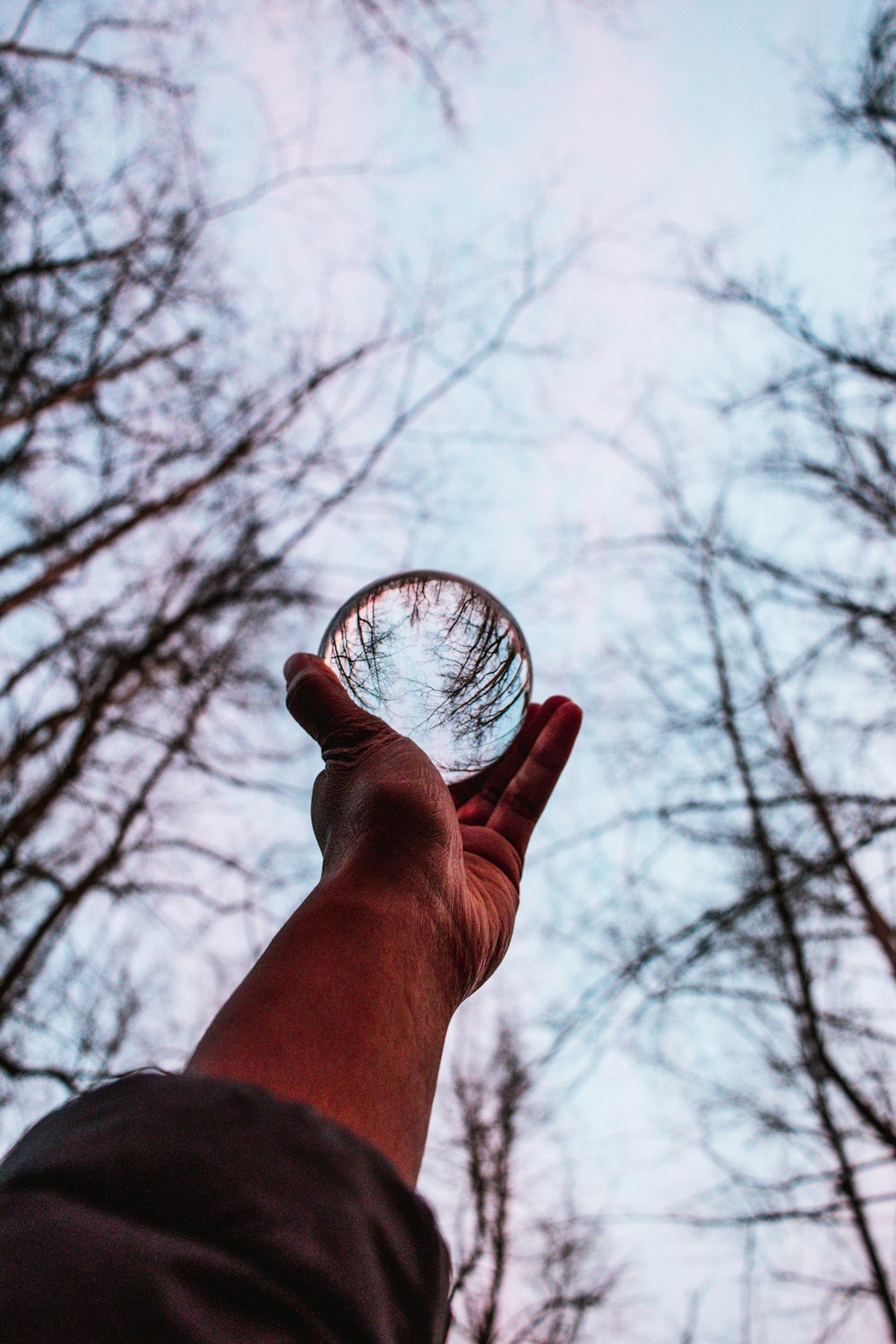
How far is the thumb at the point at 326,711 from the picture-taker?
69.9 inches

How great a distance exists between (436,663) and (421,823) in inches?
22.8

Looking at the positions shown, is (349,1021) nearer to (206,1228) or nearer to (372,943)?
(372,943)

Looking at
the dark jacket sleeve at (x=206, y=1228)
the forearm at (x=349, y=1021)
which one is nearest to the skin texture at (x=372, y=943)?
the forearm at (x=349, y=1021)

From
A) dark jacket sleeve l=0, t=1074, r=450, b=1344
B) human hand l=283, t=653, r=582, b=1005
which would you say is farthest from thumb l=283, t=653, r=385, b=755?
dark jacket sleeve l=0, t=1074, r=450, b=1344

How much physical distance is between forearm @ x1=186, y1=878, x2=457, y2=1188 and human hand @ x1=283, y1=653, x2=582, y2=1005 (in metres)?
0.07

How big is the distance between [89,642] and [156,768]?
123cm

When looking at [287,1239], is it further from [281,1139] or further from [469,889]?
[469,889]

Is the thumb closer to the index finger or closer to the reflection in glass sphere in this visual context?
the reflection in glass sphere

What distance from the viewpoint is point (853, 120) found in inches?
215

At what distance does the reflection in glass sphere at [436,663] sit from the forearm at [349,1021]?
28.5 inches

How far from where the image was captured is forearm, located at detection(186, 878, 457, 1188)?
974 millimetres

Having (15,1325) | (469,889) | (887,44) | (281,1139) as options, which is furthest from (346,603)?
(887,44)

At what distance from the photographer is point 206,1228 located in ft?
2.27

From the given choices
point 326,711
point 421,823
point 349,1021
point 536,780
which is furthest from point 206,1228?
point 536,780
